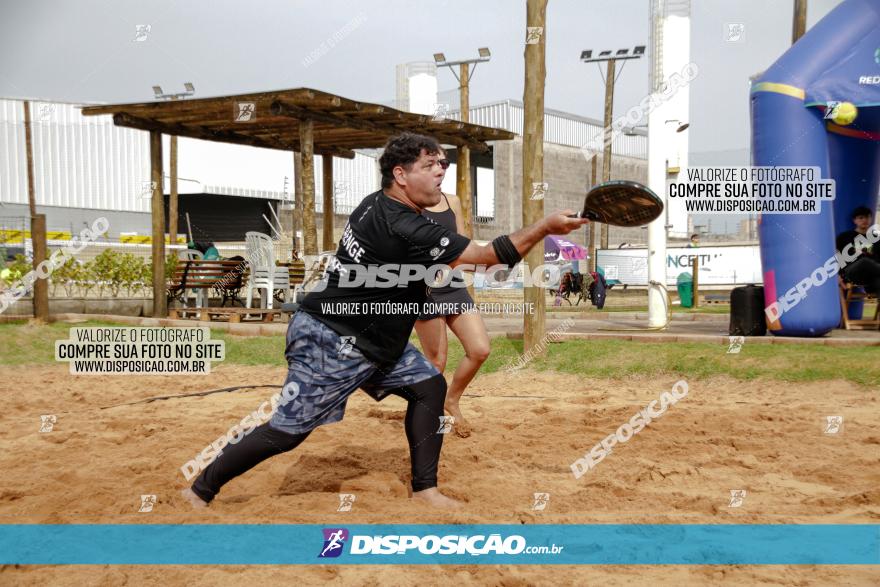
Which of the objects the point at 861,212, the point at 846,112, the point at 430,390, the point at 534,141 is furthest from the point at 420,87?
the point at 430,390

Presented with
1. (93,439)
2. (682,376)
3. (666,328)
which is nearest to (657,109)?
(666,328)

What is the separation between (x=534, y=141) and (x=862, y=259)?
15.7 ft

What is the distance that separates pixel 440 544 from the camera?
3.44 metres

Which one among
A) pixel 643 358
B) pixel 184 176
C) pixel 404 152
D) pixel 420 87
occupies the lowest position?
pixel 643 358

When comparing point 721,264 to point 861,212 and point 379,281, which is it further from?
point 379,281

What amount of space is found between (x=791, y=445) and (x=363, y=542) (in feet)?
11.7

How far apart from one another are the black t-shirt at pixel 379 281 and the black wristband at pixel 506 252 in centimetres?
23

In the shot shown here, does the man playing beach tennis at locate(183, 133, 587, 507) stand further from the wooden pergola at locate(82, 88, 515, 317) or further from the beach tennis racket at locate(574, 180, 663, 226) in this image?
the wooden pergola at locate(82, 88, 515, 317)

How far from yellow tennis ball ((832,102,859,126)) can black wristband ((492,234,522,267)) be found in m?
7.64

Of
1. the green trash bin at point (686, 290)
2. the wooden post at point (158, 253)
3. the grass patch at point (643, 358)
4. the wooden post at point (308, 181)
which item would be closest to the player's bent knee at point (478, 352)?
the grass patch at point (643, 358)

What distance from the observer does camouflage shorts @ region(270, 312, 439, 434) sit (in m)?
3.85

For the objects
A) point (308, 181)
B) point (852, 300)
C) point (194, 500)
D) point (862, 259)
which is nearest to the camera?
point (194, 500)

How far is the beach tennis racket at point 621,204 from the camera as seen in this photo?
361 centimetres

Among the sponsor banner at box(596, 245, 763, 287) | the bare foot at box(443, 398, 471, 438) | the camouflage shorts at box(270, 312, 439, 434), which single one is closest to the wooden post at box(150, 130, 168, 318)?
the bare foot at box(443, 398, 471, 438)
